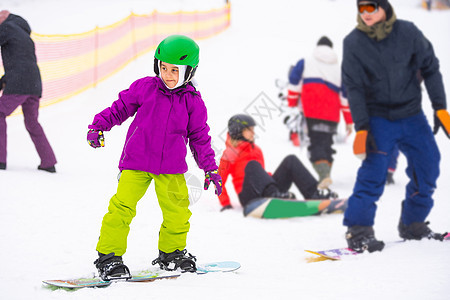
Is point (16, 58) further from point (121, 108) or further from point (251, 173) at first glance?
point (121, 108)

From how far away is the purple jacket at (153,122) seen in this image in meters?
3.19

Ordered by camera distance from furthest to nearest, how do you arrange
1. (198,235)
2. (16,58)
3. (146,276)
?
(16,58), (198,235), (146,276)

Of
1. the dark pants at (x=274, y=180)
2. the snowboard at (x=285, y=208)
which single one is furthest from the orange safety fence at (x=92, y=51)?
the snowboard at (x=285, y=208)

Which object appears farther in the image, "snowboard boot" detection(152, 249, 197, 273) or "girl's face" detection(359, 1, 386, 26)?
"girl's face" detection(359, 1, 386, 26)

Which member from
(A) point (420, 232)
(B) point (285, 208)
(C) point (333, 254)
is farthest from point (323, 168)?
(C) point (333, 254)

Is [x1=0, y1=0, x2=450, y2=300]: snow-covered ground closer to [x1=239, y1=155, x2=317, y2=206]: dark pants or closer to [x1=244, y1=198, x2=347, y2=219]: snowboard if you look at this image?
[x1=244, y1=198, x2=347, y2=219]: snowboard

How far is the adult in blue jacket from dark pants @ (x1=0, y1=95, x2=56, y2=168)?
11.7 ft

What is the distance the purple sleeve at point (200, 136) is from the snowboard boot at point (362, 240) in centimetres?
162

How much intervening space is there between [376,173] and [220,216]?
1900 millimetres

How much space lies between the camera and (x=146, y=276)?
10.7 ft

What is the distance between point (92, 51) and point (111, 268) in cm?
964

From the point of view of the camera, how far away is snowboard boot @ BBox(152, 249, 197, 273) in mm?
3447

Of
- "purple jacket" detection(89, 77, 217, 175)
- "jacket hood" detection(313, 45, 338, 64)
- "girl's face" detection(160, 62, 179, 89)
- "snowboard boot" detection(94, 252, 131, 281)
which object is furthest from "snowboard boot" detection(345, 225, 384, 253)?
"jacket hood" detection(313, 45, 338, 64)

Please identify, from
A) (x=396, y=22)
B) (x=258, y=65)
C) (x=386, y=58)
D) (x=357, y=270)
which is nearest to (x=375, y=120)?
(x=386, y=58)
